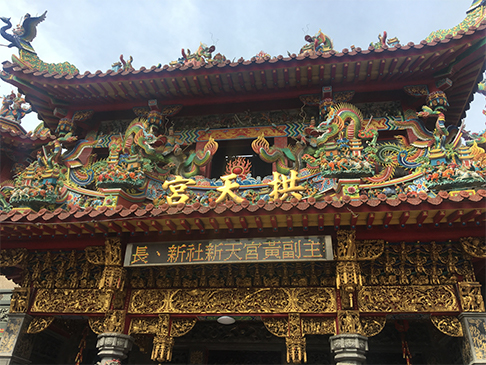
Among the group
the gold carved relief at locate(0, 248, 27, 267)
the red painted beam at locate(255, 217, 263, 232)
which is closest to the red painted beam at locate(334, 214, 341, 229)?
the red painted beam at locate(255, 217, 263, 232)

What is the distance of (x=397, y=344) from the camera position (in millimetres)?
7348

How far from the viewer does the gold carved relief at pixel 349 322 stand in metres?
5.29

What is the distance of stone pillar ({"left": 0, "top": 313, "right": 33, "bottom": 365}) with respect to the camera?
233 inches

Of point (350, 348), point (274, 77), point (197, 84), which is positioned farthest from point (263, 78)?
point (350, 348)

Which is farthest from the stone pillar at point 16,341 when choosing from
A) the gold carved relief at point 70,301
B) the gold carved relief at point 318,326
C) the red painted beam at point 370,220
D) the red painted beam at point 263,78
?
the red painted beam at point 263,78

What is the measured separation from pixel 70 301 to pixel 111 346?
118 cm

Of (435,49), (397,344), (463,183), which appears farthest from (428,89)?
(397,344)

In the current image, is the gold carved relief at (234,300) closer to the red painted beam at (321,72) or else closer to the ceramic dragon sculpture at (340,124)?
the ceramic dragon sculpture at (340,124)

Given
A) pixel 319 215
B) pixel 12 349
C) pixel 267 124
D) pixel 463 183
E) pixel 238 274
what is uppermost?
pixel 267 124

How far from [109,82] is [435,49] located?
647cm

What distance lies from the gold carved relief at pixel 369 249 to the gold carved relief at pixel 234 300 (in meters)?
0.76

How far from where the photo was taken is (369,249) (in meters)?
5.50

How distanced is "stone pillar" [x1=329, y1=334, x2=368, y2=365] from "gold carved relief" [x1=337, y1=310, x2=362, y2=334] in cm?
9

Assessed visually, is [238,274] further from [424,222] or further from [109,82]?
[109,82]
